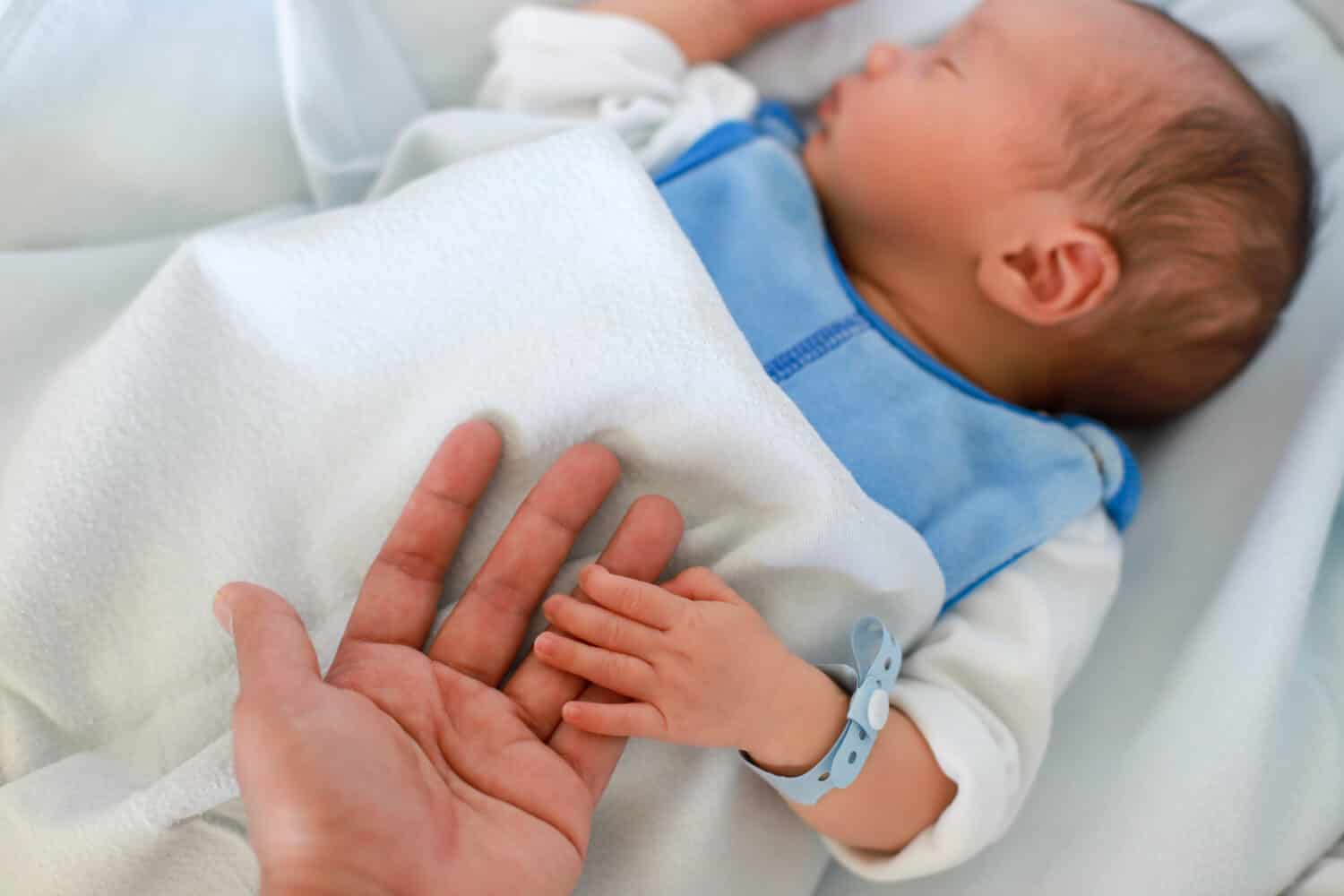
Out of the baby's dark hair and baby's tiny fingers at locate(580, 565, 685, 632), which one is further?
the baby's dark hair

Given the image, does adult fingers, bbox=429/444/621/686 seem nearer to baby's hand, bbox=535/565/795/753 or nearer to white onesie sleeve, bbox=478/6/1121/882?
baby's hand, bbox=535/565/795/753

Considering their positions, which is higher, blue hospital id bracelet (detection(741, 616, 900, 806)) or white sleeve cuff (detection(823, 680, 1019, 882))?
blue hospital id bracelet (detection(741, 616, 900, 806))

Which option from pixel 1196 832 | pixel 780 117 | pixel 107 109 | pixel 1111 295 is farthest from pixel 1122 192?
pixel 107 109

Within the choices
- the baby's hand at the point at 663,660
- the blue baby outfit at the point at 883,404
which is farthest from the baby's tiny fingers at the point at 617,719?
the blue baby outfit at the point at 883,404

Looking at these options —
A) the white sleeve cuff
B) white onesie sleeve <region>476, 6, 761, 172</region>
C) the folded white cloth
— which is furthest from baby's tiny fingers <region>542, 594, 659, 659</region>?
white onesie sleeve <region>476, 6, 761, 172</region>

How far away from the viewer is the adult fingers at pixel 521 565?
67 cm

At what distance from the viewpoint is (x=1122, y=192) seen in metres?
0.82

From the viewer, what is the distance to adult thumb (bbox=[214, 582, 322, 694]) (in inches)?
19.2

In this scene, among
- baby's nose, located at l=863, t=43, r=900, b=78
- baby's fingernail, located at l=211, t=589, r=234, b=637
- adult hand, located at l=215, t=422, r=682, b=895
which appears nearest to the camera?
adult hand, located at l=215, t=422, r=682, b=895

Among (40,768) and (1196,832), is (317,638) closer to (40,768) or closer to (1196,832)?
(40,768)

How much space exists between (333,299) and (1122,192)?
626mm

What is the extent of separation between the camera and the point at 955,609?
0.82 m

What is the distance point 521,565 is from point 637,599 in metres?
0.10

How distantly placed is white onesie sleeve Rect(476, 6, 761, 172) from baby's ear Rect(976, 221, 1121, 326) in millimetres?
321
